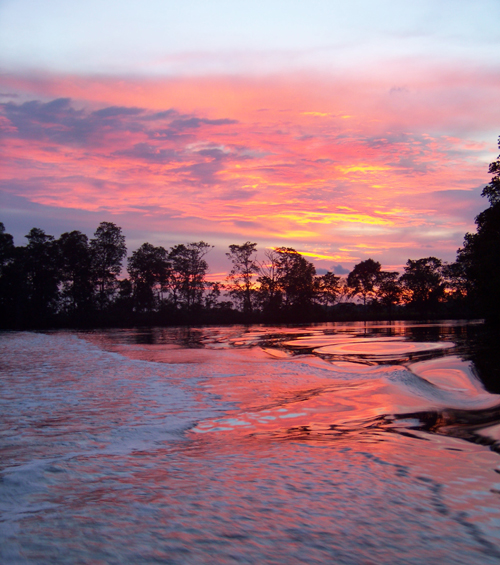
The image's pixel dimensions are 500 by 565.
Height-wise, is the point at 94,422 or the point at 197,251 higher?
the point at 197,251

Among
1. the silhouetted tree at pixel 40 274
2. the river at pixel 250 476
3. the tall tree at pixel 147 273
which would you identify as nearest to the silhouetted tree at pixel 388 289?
the tall tree at pixel 147 273

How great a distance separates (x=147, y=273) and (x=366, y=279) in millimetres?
45622

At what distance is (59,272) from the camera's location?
60.6 metres

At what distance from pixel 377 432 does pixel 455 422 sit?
1197 millimetres

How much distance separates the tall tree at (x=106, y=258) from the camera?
6191 cm

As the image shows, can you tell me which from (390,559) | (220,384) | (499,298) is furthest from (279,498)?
(499,298)

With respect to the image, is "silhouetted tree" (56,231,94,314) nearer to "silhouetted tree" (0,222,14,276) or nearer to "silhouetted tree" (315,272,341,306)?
"silhouetted tree" (0,222,14,276)

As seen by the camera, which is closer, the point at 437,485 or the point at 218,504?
the point at 218,504

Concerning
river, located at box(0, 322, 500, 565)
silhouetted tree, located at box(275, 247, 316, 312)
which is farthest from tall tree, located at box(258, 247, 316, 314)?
river, located at box(0, 322, 500, 565)

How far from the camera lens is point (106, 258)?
62344mm

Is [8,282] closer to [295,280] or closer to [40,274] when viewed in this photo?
[40,274]

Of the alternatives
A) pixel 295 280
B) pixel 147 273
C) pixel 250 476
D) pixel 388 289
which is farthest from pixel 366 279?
pixel 250 476

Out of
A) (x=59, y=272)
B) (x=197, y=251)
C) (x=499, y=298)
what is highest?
(x=197, y=251)

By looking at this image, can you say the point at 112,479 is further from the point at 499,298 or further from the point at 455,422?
the point at 499,298
